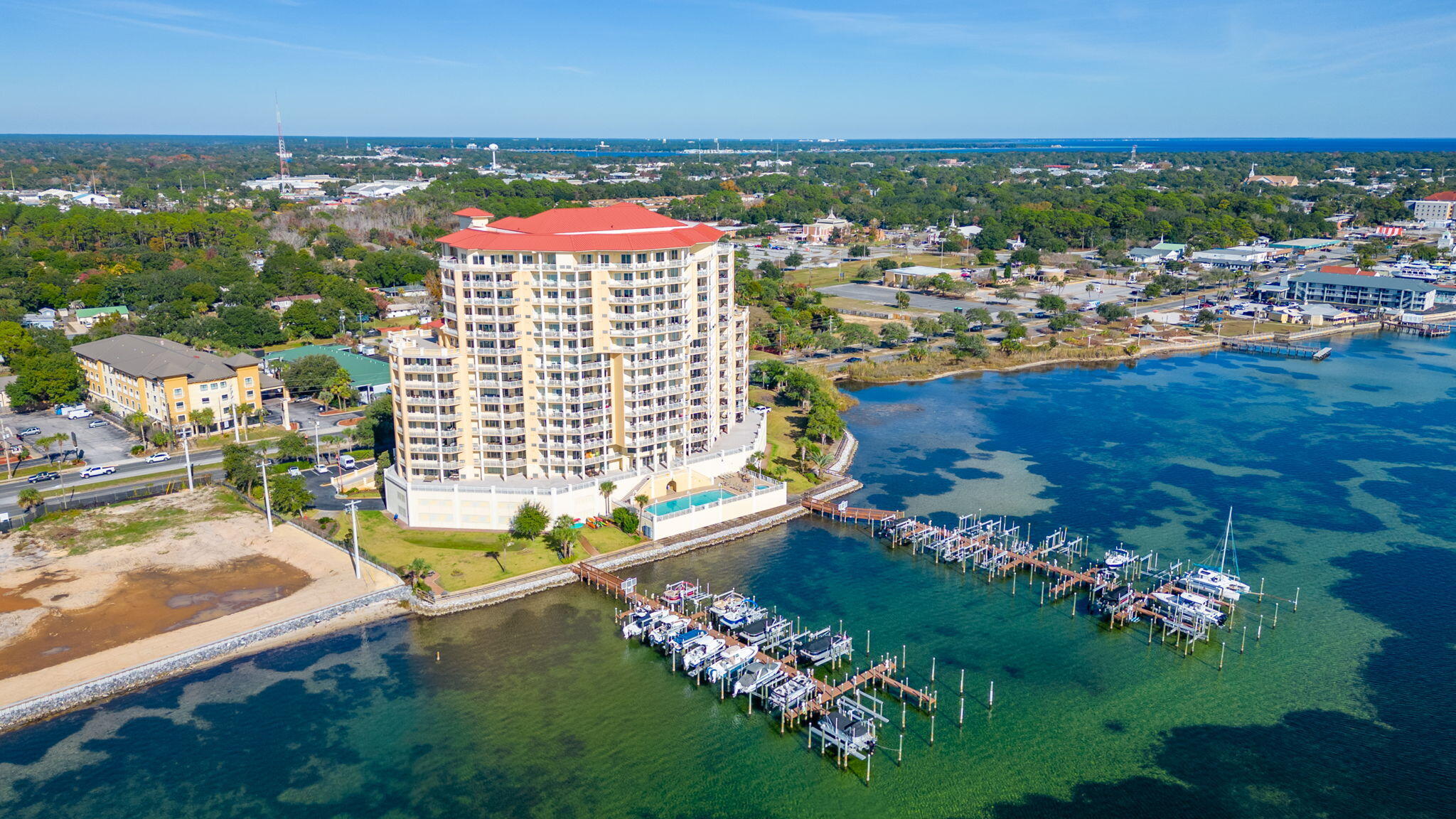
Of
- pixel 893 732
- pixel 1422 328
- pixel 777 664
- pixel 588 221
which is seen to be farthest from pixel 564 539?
pixel 1422 328

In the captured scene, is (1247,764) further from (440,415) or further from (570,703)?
(440,415)

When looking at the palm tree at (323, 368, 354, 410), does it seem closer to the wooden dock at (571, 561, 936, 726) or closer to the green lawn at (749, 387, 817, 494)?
the green lawn at (749, 387, 817, 494)

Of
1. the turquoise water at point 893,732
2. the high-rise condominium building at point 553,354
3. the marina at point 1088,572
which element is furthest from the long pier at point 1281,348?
the high-rise condominium building at point 553,354

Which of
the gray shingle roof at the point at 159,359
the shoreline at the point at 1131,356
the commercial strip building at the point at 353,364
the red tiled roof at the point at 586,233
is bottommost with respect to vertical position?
the shoreline at the point at 1131,356

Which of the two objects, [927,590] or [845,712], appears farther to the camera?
[927,590]

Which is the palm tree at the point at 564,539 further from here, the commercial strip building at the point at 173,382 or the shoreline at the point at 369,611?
the commercial strip building at the point at 173,382

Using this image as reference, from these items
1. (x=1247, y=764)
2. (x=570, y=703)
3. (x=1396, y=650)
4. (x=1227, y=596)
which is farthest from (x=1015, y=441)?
(x=570, y=703)
